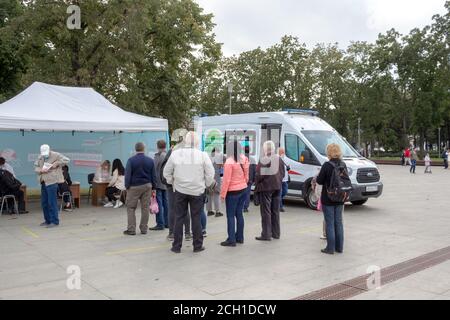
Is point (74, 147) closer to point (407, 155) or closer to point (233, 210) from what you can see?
point (233, 210)

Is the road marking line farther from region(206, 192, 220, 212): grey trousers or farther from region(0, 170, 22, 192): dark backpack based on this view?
region(206, 192, 220, 212): grey trousers

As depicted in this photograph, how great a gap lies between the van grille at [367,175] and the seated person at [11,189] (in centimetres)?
859

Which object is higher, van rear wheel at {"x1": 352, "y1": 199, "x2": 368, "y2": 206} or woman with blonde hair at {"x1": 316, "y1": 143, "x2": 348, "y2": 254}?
woman with blonde hair at {"x1": 316, "y1": 143, "x2": 348, "y2": 254}

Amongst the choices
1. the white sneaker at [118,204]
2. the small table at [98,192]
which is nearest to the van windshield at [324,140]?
the white sneaker at [118,204]

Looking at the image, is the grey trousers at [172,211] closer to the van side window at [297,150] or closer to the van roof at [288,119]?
the van side window at [297,150]

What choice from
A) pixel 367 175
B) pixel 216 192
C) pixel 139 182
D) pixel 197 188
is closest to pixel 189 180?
pixel 197 188

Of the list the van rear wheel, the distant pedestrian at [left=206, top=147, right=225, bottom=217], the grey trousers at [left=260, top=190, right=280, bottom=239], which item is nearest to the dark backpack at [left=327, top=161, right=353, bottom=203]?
the grey trousers at [left=260, top=190, right=280, bottom=239]

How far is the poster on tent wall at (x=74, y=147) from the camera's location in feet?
44.8

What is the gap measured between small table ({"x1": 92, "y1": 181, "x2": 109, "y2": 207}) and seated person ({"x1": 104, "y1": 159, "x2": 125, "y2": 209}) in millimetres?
336

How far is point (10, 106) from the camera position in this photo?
37.4 ft

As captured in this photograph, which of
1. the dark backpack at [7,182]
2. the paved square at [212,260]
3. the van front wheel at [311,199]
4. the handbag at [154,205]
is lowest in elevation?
the paved square at [212,260]

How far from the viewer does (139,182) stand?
8109mm

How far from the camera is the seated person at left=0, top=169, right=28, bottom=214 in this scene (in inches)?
430
